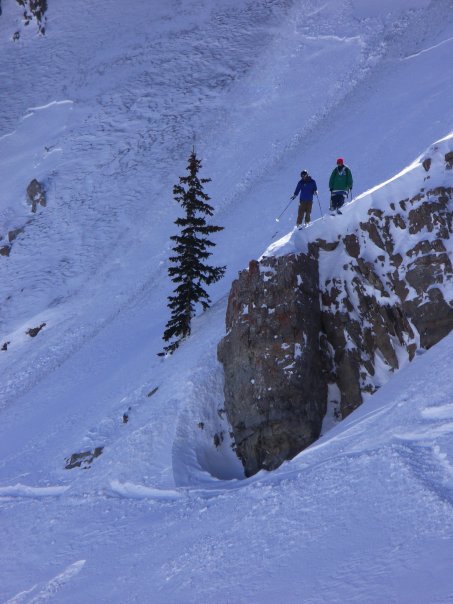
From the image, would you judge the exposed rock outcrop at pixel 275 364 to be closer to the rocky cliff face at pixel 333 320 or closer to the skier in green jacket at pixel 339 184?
the rocky cliff face at pixel 333 320

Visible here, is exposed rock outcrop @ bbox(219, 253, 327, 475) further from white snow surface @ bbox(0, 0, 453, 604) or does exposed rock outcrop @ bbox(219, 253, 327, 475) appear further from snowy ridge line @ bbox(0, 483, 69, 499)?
snowy ridge line @ bbox(0, 483, 69, 499)

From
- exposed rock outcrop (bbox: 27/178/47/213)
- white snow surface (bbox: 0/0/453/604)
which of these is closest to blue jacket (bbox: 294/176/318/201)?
white snow surface (bbox: 0/0/453/604)

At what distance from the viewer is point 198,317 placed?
818 inches

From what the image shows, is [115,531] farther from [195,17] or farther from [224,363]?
[195,17]

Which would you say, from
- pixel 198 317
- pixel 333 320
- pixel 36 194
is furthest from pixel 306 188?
pixel 36 194

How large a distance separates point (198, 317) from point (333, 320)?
7521 mm

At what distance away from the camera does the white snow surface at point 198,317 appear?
25.7 feet

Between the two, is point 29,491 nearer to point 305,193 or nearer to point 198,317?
point 198,317

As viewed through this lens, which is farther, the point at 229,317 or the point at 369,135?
the point at 369,135

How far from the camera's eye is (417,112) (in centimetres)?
2872

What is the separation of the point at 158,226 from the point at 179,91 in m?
14.7

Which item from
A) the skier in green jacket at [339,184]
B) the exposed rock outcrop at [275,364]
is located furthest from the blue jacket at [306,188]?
the exposed rock outcrop at [275,364]

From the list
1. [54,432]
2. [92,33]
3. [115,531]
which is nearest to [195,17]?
[92,33]

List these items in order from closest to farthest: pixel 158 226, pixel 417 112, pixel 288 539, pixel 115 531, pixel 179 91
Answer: pixel 288 539, pixel 115 531, pixel 417 112, pixel 158 226, pixel 179 91
